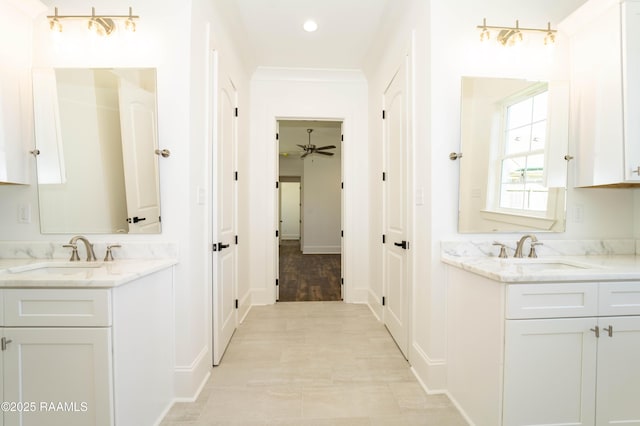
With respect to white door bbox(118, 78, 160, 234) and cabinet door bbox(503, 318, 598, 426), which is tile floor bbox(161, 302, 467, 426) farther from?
white door bbox(118, 78, 160, 234)

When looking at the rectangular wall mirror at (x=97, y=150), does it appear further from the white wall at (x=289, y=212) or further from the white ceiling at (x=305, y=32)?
the white wall at (x=289, y=212)

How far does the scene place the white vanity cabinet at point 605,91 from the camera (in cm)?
169

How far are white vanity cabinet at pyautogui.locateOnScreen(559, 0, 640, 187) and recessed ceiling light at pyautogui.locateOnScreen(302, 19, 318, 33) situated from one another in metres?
1.92

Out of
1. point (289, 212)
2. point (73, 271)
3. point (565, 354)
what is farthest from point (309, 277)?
point (289, 212)

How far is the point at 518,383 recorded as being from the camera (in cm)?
139

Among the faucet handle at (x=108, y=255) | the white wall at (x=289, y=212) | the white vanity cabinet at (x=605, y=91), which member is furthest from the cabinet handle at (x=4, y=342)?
the white wall at (x=289, y=212)

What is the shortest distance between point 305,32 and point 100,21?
170 centimetres

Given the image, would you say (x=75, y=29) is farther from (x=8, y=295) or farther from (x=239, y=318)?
(x=239, y=318)

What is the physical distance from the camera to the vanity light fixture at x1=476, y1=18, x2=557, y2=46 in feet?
6.23

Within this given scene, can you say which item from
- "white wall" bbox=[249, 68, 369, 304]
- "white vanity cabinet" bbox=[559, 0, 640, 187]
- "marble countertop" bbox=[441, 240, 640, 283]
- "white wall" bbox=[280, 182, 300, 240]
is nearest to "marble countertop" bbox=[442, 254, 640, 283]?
"marble countertop" bbox=[441, 240, 640, 283]

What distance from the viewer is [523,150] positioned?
6.41 feet

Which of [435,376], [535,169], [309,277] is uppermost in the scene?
[535,169]

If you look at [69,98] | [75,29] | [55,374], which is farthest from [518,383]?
[75,29]

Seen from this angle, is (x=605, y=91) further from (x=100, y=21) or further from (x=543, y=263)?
(x=100, y=21)
